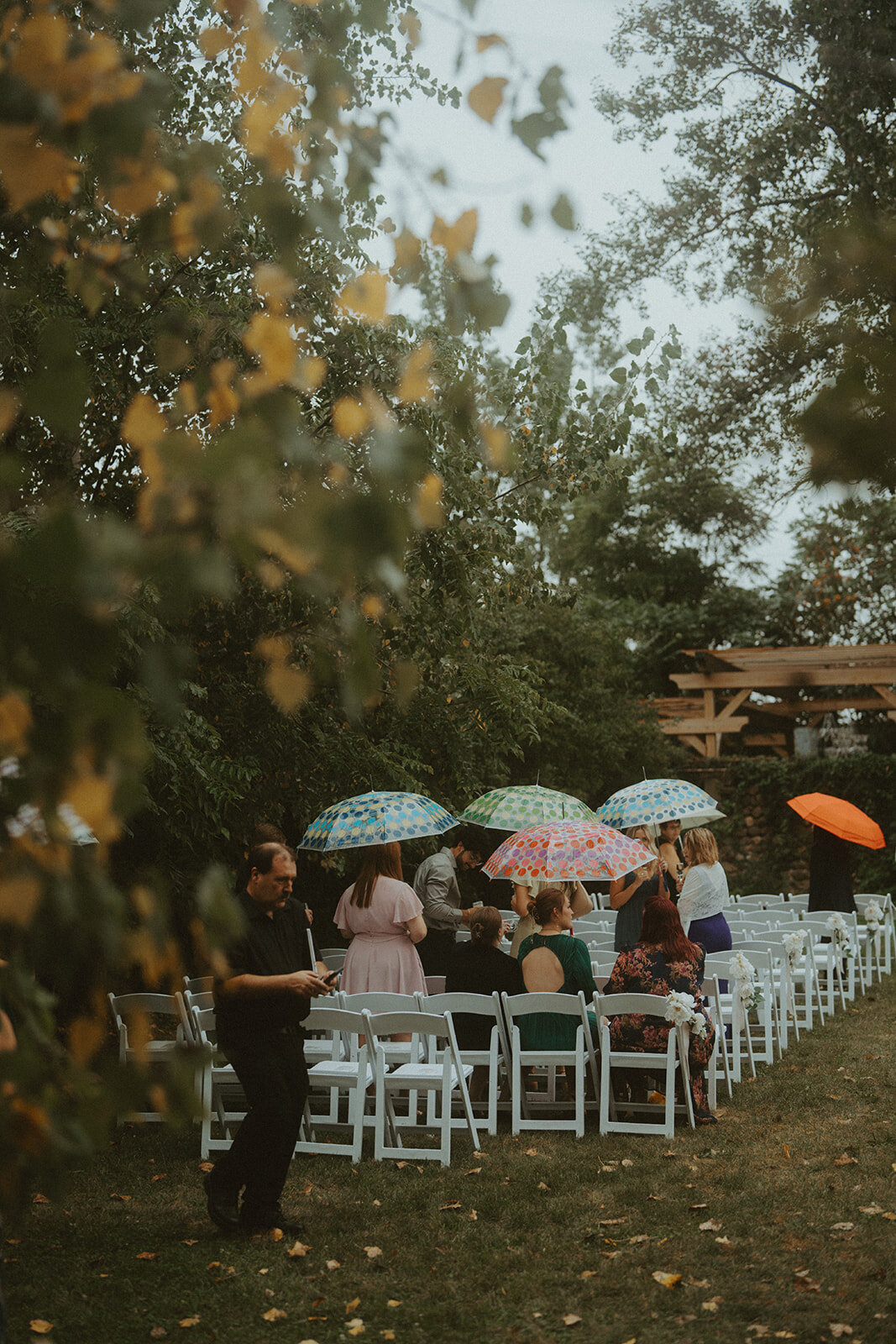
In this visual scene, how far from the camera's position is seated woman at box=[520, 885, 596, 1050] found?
727 cm

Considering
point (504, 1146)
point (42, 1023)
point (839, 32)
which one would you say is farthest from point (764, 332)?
point (839, 32)

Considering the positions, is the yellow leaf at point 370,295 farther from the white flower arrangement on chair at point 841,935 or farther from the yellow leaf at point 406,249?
the white flower arrangement on chair at point 841,935

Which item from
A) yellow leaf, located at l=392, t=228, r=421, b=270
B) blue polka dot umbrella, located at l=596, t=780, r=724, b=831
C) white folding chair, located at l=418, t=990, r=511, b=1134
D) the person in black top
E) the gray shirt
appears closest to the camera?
yellow leaf, located at l=392, t=228, r=421, b=270

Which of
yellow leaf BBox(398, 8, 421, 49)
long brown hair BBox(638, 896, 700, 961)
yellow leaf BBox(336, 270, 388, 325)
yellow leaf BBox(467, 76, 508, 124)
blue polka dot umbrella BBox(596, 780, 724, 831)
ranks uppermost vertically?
yellow leaf BBox(398, 8, 421, 49)

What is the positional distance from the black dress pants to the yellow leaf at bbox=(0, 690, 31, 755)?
3.66 meters

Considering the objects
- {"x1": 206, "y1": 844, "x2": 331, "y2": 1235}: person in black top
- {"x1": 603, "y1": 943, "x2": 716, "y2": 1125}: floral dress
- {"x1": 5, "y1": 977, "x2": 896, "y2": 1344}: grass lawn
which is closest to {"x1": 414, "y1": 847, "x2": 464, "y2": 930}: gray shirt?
{"x1": 603, "y1": 943, "x2": 716, "y2": 1125}: floral dress

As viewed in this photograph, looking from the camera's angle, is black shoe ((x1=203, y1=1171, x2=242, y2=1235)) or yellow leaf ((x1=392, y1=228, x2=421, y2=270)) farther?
black shoe ((x1=203, y1=1171, x2=242, y2=1235))

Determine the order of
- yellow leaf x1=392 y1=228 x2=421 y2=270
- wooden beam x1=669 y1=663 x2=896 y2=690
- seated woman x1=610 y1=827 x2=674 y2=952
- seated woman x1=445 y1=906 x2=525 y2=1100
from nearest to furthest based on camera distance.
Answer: yellow leaf x1=392 y1=228 x2=421 y2=270
seated woman x1=445 y1=906 x2=525 y2=1100
seated woman x1=610 y1=827 x2=674 y2=952
wooden beam x1=669 y1=663 x2=896 y2=690

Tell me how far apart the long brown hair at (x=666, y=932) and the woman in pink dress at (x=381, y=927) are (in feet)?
4.56

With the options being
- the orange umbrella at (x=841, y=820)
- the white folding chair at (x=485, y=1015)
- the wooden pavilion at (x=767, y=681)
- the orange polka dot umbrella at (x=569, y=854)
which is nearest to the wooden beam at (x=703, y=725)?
the wooden pavilion at (x=767, y=681)

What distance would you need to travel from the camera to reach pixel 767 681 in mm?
20703

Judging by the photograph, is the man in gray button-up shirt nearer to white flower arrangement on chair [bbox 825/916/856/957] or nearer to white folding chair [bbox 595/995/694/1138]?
white folding chair [bbox 595/995/694/1138]

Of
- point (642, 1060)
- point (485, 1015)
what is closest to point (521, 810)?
point (485, 1015)

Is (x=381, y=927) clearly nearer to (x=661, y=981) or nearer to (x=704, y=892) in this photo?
(x=661, y=981)
